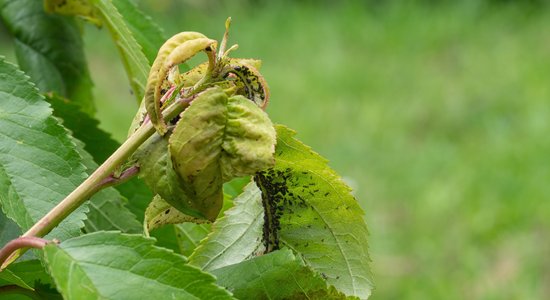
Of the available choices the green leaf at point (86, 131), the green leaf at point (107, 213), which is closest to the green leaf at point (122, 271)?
the green leaf at point (107, 213)

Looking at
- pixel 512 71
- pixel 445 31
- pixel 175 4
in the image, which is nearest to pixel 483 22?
pixel 445 31

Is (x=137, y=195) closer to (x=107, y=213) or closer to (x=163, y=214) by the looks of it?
(x=107, y=213)

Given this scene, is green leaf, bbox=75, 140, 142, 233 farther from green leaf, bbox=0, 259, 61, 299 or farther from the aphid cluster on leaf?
the aphid cluster on leaf

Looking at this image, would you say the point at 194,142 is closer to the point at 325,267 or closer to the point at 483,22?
the point at 325,267

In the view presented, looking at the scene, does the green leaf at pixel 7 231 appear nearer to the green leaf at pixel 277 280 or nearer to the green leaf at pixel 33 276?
the green leaf at pixel 33 276

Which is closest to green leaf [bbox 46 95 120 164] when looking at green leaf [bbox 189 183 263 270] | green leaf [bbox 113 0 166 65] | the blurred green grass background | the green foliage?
green leaf [bbox 113 0 166 65]

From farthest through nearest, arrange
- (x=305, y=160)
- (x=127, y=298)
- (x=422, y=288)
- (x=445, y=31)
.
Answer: (x=445, y=31) < (x=422, y=288) < (x=305, y=160) < (x=127, y=298)

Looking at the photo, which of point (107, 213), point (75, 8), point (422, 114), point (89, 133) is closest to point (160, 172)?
point (107, 213)

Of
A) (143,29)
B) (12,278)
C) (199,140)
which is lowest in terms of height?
(12,278)
